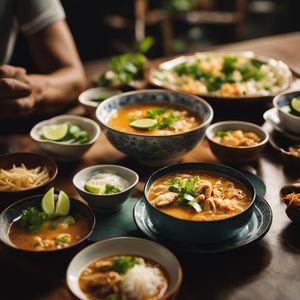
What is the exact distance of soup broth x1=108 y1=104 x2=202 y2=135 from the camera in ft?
7.75

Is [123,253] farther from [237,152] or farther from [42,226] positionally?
[237,152]

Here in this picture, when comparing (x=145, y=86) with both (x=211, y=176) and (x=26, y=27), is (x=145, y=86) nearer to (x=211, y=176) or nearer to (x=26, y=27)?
(x=26, y=27)

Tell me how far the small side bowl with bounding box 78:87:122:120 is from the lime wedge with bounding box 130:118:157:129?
1.35 feet

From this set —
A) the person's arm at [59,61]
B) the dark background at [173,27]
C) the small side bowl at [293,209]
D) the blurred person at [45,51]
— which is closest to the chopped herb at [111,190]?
the small side bowl at [293,209]

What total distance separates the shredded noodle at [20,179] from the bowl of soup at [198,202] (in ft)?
1.69

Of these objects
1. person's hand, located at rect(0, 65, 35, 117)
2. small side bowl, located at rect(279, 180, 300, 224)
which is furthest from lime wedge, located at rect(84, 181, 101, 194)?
person's hand, located at rect(0, 65, 35, 117)

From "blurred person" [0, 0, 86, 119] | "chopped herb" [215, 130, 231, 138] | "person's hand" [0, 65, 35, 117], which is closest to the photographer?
"chopped herb" [215, 130, 231, 138]

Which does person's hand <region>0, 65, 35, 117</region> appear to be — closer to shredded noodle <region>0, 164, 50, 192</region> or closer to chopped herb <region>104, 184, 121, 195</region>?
shredded noodle <region>0, 164, 50, 192</region>

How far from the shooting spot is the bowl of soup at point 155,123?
2.21m

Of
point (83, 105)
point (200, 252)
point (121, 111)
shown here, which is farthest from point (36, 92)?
point (200, 252)

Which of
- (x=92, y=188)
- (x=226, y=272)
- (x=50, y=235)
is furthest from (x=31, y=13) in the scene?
(x=226, y=272)

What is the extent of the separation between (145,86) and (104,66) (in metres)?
0.73

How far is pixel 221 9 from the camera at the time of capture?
7.12 meters

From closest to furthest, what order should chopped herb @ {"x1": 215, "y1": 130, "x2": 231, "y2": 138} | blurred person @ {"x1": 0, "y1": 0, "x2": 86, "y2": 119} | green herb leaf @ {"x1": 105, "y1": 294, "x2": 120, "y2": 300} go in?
1. green herb leaf @ {"x1": 105, "y1": 294, "x2": 120, "y2": 300}
2. chopped herb @ {"x1": 215, "y1": 130, "x2": 231, "y2": 138}
3. blurred person @ {"x1": 0, "y1": 0, "x2": 86, "y2": 119}
